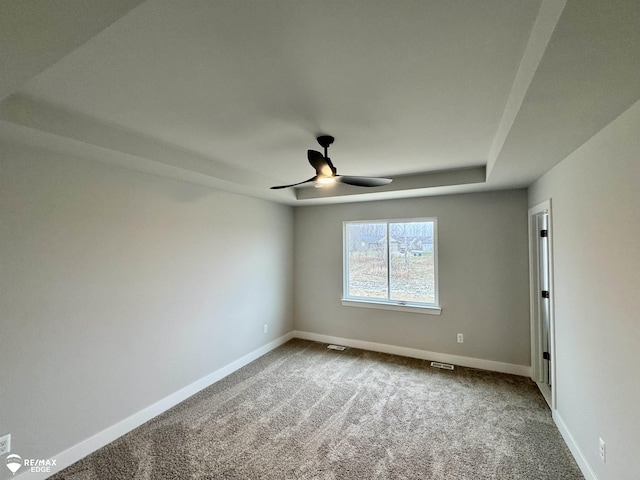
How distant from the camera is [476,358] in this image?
12.8 feet

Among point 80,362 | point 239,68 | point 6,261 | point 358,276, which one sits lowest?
point 80,362

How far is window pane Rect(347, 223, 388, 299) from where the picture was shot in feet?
15.1

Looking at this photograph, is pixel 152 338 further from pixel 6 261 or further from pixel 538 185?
pixel 538 185

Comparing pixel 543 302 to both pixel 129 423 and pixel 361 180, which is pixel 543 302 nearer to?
pixel 361 180

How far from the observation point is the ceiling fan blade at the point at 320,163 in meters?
2.29

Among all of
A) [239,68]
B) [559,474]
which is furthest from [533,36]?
[559,474]

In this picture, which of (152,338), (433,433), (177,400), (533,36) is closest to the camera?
(533,36)

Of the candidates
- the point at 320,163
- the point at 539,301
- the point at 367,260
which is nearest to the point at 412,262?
the point at 367,260

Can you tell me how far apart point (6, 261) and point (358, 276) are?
3941mm

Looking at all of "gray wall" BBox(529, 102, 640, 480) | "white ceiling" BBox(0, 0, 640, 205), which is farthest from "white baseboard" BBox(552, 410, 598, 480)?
"white ceiling" BBox(0, 0, 640, 205)

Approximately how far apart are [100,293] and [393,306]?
11.7 feet

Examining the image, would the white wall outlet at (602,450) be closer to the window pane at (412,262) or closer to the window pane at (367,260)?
the window pane at (412,262)

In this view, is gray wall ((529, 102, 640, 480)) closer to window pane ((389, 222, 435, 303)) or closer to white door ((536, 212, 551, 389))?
white door ((536, 212, 551, 389))

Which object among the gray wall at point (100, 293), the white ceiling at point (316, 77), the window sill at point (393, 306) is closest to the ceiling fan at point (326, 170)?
the white ceiling at point (316, 77)
